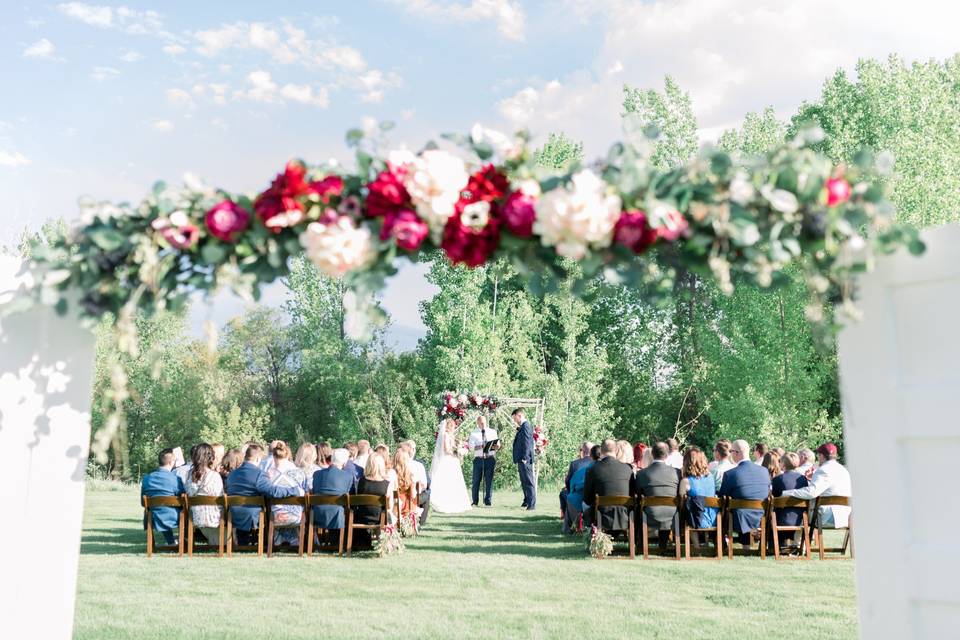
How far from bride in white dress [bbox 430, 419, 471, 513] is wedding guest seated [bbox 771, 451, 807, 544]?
7.05 metres

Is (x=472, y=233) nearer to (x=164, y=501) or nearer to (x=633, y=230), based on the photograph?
(x=633, y=230)

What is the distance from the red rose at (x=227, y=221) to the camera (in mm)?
3453

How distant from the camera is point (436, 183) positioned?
3350 mm

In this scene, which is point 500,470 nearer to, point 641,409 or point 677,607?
point 641,409

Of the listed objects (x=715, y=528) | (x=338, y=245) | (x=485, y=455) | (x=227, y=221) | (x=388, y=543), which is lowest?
(x=388, y=543)

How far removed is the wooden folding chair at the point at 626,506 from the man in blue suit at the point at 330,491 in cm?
313

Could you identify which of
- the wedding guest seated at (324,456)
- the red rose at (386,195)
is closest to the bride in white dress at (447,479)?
the wedding guest seated at (324,456)

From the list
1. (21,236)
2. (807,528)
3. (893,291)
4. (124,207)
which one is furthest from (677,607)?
(21,236)

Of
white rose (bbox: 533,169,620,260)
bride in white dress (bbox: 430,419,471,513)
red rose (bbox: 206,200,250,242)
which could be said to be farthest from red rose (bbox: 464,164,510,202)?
bride in white dress (bbox: 430,419,471,513)

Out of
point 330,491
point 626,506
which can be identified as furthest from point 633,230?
point 330,491

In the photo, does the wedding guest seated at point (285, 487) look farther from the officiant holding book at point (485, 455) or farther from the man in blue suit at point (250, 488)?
the officiant holding book at point (485, 455)

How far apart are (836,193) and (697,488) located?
802 centimetres

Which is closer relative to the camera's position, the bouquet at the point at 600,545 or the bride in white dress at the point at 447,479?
Result: the bouquet at the point at 600,545

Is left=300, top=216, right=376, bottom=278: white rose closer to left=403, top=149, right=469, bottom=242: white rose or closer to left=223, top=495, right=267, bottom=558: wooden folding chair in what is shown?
left=403, top=149, right=469, bottom=242: white rose
